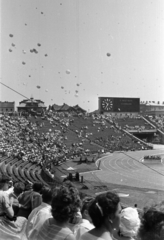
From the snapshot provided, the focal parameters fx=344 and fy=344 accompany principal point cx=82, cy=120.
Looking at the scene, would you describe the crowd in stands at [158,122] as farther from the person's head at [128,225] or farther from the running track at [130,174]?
the person's head at [128,225]

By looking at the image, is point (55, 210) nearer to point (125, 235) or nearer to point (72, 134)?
point (125, 235)

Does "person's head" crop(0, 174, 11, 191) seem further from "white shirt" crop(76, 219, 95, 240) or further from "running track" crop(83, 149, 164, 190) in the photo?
"running track" crop(83, 149, 164, 190)

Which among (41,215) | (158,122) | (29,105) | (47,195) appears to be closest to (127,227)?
(41,215)

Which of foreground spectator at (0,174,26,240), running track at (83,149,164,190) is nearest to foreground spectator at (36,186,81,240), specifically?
foreground spectator at (0,174,26,240)

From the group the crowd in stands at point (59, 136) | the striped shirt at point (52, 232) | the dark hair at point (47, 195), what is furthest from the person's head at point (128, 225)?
the crowd in stands at point (59, 136)

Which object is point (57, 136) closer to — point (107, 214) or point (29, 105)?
point (29, 105)

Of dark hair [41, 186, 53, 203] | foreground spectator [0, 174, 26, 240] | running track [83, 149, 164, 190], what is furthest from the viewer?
running track [83, 149, 164, 190]
